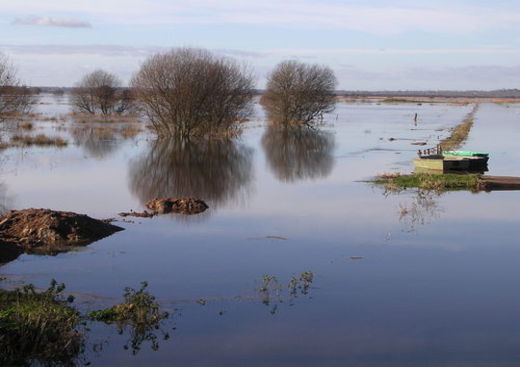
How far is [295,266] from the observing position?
1648 cm

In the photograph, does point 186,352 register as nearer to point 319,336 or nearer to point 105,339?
point 105,339

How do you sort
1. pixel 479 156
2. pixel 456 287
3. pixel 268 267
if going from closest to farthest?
pixel 456 287, pixel 268 267, pixel 479 156

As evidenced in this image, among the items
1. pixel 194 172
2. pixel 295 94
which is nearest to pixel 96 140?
pixel 194 172

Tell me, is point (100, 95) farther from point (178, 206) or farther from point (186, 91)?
point (178, 206)

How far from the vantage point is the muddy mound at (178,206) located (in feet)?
76.5

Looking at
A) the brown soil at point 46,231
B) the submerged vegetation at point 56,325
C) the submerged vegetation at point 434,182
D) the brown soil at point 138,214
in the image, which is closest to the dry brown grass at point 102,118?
the submerged vegetation at point 434,182

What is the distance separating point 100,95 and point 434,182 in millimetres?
61831

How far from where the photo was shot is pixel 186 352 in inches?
443

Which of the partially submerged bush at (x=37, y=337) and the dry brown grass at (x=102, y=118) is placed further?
the dry brown grass at (x=102, y=118)

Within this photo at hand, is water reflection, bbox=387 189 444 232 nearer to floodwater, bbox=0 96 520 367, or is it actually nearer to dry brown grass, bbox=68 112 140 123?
floodwater, bbox=0 96 520 367

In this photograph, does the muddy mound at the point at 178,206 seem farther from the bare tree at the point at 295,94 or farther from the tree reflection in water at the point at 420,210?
the bare tree at the point at 295,94

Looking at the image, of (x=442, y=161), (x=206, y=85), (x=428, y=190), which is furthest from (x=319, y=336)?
(x=206, y=85)

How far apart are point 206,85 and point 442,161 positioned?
86.4 ft

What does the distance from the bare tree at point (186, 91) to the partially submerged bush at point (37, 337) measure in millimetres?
42205
